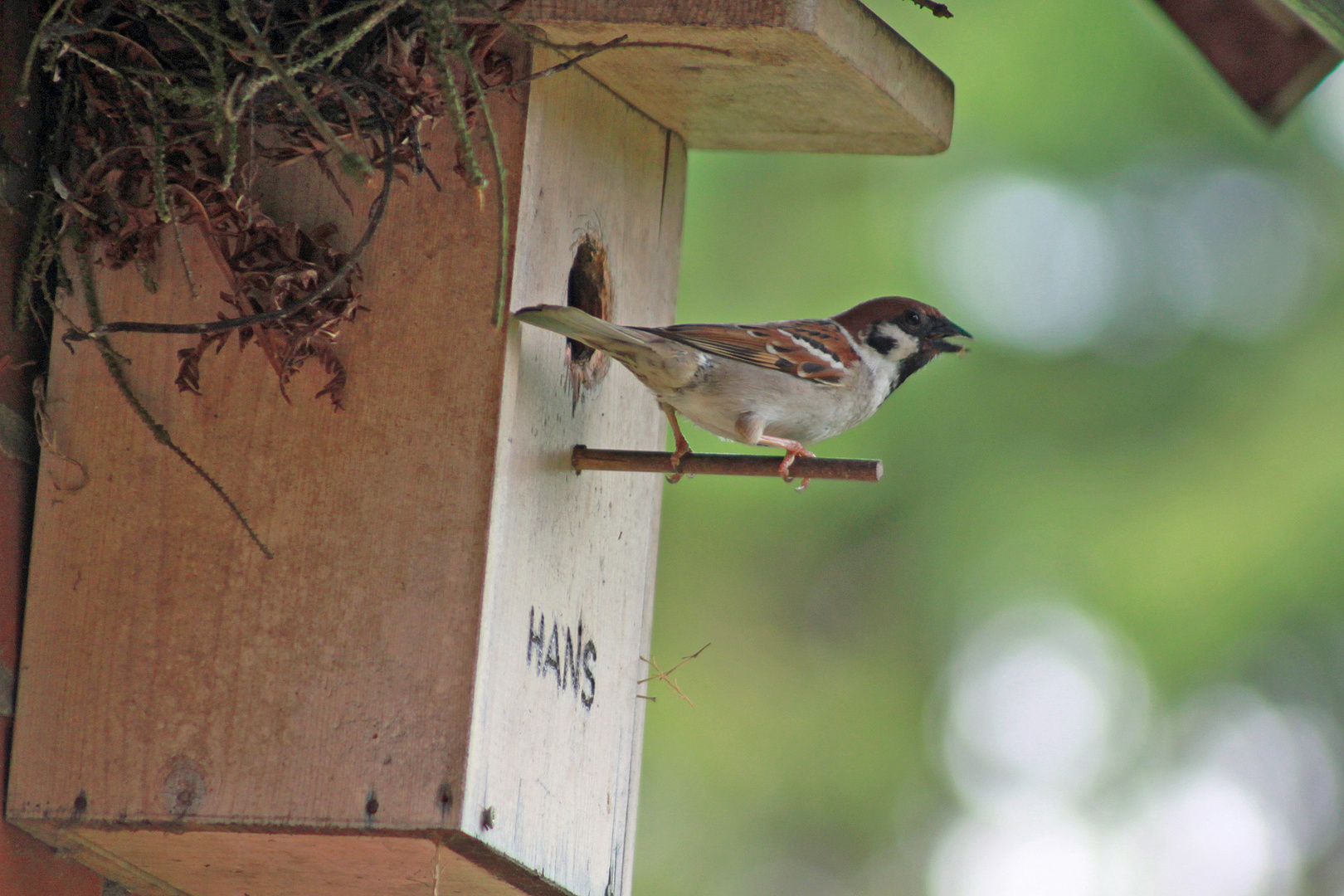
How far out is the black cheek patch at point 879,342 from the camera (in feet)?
13.0

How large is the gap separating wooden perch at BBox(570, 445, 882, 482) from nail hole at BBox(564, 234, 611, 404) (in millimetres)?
181

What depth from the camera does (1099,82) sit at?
24.7 ft

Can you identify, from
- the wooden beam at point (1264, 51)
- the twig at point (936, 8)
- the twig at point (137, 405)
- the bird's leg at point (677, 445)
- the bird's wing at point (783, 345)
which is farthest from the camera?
the bird's wing at point (783, 345)

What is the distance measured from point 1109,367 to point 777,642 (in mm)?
1898

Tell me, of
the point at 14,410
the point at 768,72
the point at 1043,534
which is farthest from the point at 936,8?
the point at 1043,534

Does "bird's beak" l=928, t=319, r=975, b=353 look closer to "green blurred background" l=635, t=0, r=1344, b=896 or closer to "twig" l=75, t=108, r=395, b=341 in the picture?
"twig" l=75, t=108, r=395, b=341

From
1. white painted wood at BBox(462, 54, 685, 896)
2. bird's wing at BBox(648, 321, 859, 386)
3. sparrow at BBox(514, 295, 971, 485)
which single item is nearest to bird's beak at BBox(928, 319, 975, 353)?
sparrow at BBox(514, 295, 971, 485)

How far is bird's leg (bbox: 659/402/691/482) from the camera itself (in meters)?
3.02

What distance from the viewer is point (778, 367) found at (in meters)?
3.50

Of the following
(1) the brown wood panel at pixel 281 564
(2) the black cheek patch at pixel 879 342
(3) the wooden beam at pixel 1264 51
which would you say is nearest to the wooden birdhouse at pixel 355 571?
(1) the brown wood panel at pixel 281 564

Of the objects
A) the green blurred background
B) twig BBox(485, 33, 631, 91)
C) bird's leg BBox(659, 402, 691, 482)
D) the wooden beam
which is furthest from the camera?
the green blurred background

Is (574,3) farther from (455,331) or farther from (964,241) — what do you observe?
(964,241)

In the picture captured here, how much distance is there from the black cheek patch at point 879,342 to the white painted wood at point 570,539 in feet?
1.99

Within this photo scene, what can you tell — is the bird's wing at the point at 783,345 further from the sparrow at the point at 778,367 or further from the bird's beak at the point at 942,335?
the bird's beak at the point at 942,335
